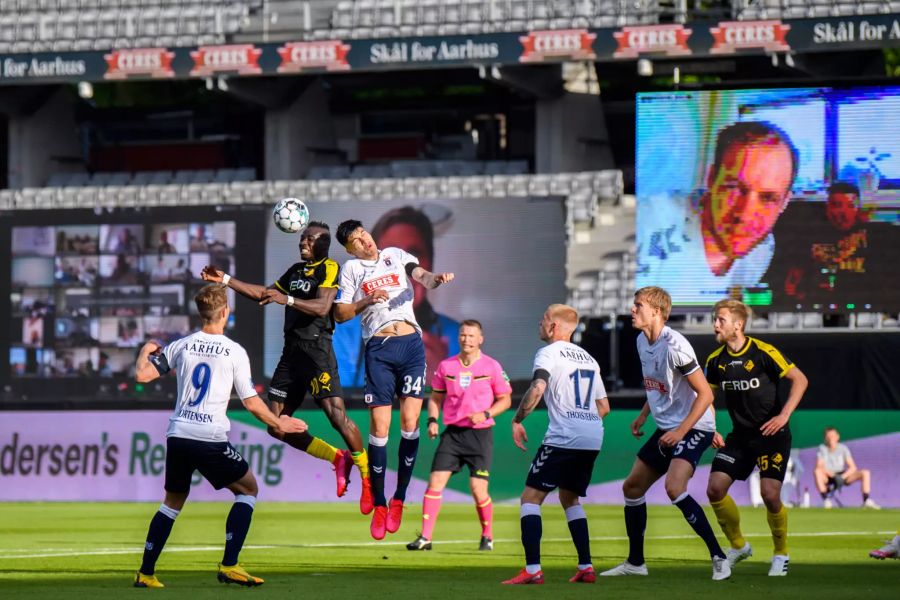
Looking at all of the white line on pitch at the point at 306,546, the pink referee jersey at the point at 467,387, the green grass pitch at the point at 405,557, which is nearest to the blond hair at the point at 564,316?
the green grass pitch at the point at 405,557

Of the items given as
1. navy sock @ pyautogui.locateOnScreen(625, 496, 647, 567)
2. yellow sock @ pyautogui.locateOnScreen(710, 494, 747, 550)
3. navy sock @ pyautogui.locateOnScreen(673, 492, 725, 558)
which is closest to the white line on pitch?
yellow sock @ pyautogui.locateOnScreen(710, 494, 747, 550)

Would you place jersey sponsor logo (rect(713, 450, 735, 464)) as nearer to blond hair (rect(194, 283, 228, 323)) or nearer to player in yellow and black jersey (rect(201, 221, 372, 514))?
player in yellow and black jersey (rect(201, 221, 372, 514))

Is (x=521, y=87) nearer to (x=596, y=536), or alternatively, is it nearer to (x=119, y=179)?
(x=119, y=179)

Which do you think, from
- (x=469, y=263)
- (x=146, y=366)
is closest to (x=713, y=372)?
(x=146, y=366)

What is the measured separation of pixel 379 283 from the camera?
13031 millimetres

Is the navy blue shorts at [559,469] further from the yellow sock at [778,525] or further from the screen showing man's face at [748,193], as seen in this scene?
the screen showing man's face at [748,193]

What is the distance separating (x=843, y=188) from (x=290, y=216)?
12992 millimetres

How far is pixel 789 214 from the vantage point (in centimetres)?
2398

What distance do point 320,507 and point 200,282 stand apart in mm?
5697

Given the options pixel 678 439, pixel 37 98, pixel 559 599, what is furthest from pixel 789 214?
pixel 37 98

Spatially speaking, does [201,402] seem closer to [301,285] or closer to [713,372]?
[301,285]

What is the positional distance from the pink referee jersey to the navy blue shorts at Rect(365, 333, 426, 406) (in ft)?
8.68

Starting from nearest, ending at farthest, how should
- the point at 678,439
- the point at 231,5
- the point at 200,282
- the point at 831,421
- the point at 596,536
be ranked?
1. the point at 678,439
2. the point at 596,536
3. the point at 831,421
4. the point at 200,282
5. the point at 231,5

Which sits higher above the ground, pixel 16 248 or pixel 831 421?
pixel 16 248
